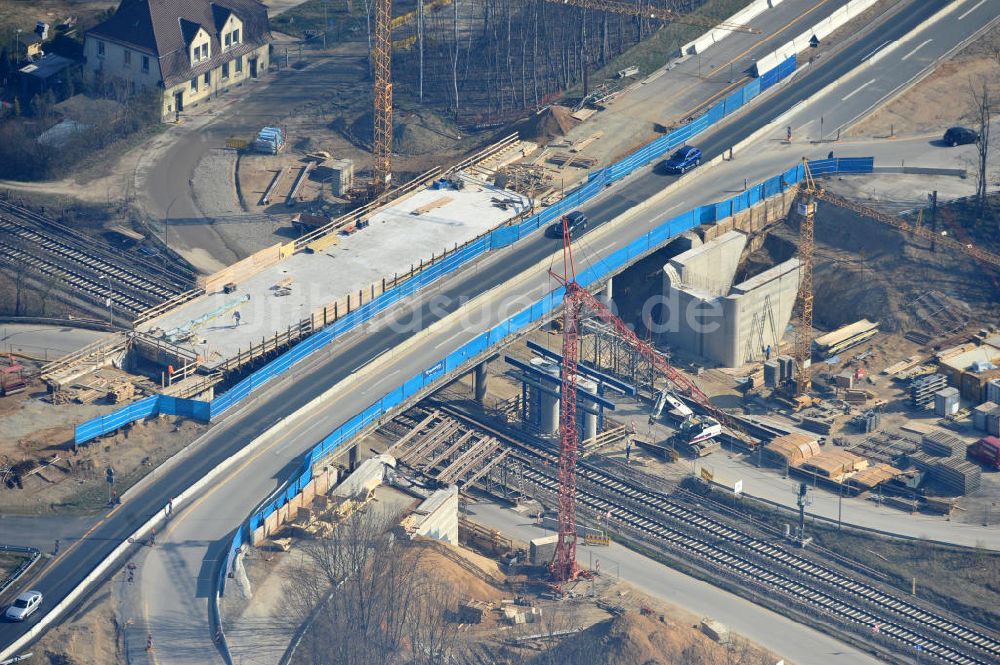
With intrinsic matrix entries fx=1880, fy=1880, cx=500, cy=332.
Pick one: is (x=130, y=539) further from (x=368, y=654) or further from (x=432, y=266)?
(x=432, y=266)

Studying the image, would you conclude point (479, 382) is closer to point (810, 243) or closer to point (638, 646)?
point (810, 243)

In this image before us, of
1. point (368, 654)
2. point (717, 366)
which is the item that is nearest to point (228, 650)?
point (368, 654)

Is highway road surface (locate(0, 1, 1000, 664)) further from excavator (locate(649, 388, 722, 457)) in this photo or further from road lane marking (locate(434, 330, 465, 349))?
excavator (locate(649, 388, 722, 457))

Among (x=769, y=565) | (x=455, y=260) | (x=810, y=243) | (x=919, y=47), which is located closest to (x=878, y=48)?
(x=919, y=47)

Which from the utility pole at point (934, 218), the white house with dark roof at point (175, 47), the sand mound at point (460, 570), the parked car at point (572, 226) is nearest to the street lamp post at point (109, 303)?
the white house with dark roof at point (175, 47)

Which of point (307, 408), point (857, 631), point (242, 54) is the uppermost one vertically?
point (242, 54)
